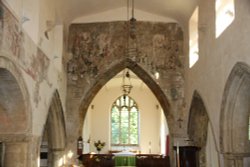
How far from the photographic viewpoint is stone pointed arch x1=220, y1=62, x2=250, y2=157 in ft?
29.6

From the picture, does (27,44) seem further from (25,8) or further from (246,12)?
(246,12)

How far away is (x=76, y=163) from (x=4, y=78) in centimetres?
659

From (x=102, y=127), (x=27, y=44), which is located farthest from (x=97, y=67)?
(x=102, y=127)

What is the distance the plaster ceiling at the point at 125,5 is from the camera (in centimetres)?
1238

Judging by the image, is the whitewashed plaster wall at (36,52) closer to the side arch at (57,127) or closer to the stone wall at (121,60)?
the side arch at (57,127)

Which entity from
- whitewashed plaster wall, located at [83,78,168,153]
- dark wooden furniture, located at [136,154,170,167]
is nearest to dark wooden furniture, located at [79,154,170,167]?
dark wooden furniture, located at [136,154,170,167]

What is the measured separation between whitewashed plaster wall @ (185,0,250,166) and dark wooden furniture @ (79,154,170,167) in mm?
3403

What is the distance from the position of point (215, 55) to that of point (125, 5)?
4838 mm

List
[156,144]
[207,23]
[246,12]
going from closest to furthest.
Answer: [246,12]
[207,23]
[156,144]

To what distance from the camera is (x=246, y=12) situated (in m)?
7.69

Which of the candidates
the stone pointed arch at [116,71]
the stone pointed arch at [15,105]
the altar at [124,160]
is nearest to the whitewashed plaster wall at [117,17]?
the stone pointed arch at [116,71]

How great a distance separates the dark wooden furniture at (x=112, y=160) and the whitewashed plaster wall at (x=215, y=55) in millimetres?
3403

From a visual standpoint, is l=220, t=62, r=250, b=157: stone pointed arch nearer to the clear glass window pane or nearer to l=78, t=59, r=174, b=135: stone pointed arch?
l=78, t=59, r=174, b=135: stone pointed arch

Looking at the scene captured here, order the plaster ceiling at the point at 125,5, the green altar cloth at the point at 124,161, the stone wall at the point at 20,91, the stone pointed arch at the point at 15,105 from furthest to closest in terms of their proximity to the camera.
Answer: the green altar cloth at the point at 124,161 < the plaster ceiling at the point at 125,5 < the stone pointed arch at the point at 15,105 < the stone wall at the point at 20,91
